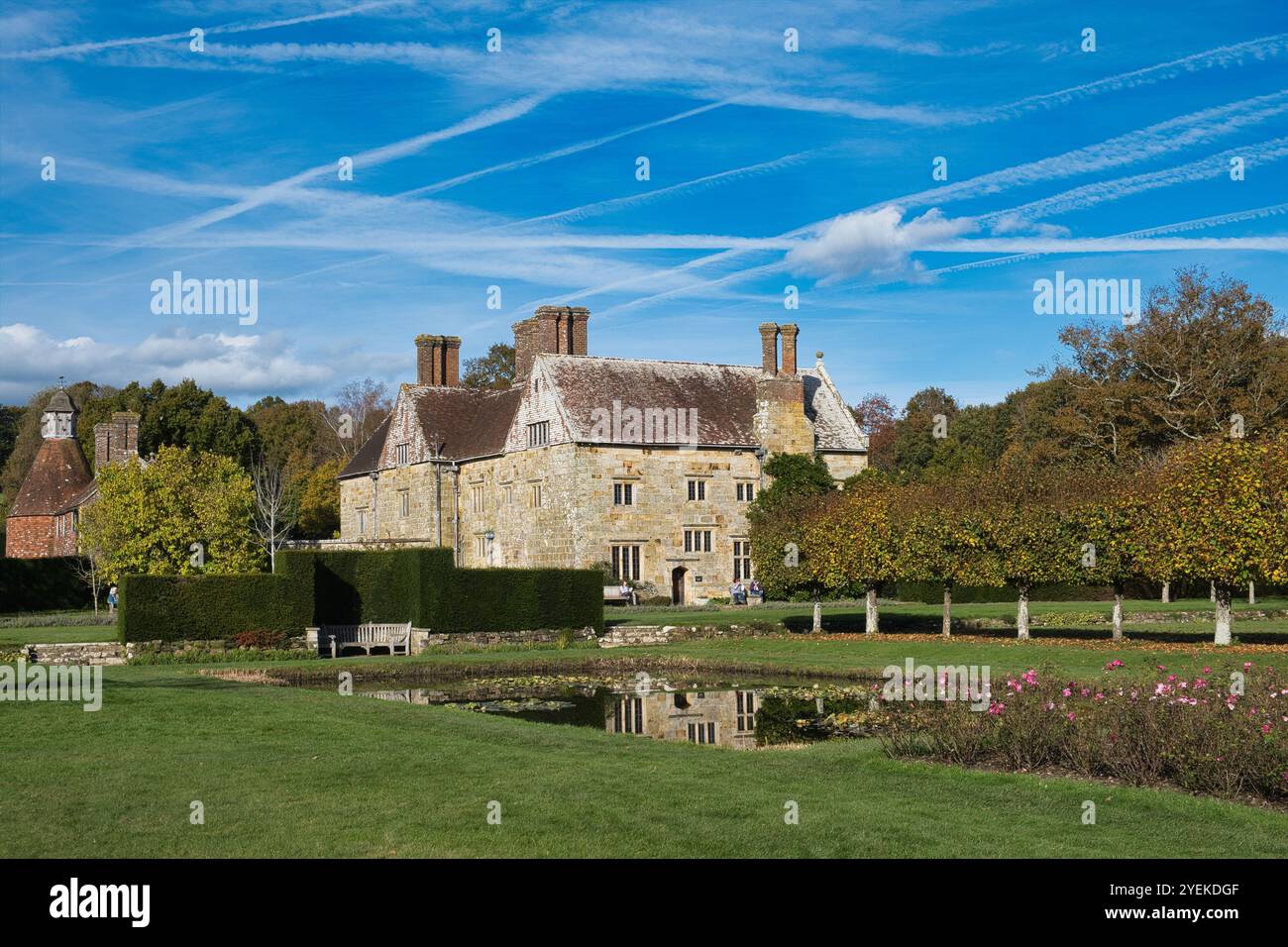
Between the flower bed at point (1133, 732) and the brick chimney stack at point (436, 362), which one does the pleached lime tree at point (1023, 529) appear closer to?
the flower bed at point (1133, 732)

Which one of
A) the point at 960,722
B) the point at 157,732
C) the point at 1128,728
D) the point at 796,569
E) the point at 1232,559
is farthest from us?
the point at 796,569

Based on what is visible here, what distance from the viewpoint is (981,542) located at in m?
33.2

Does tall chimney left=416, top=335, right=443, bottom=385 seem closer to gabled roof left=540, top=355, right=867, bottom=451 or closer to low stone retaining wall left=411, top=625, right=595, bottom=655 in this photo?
gabled roof left=540, top=355, right=867, bottom=451

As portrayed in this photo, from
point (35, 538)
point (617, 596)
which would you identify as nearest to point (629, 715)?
point (617, 596)

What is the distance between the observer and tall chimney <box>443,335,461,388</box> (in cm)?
6291

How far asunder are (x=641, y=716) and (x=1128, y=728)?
9.99 meters

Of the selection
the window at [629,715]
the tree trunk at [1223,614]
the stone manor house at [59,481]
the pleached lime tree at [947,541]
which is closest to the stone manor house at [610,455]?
the stone manor house at [59,481]

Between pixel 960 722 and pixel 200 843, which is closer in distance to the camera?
pixel 200 843

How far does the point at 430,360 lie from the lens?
2461 inches

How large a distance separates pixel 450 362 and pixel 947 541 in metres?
35.2

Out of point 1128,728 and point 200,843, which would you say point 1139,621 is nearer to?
point 1128,728

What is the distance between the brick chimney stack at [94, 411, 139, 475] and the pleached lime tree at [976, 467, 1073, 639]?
1783 inches

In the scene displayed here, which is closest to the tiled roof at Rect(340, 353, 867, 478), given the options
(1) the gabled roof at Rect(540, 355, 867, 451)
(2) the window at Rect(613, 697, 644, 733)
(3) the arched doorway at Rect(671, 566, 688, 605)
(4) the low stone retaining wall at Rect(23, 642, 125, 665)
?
(1) the gabled roof at Rect(540, 355, 867, 451)
